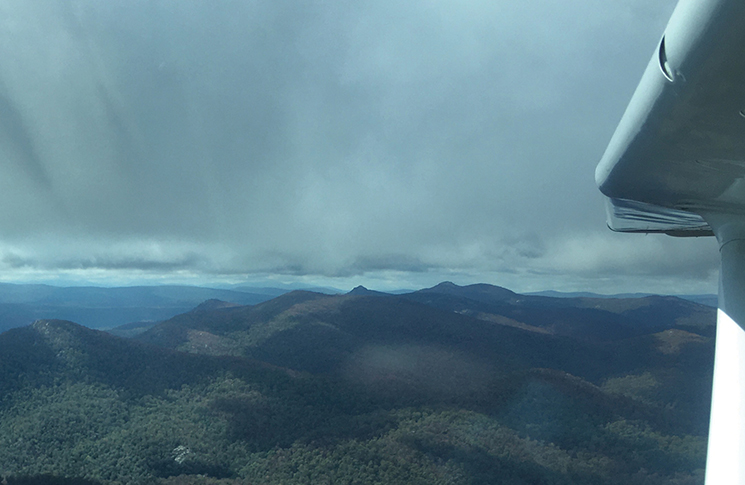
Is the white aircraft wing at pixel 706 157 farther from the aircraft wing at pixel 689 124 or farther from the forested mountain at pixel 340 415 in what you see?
the forested mountain at pixel 340 415

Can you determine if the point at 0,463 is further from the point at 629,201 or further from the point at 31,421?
the point at 629,201

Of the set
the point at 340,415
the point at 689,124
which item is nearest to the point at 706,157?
the point at 689,124

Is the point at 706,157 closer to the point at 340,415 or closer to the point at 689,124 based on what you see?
the point at 689,124

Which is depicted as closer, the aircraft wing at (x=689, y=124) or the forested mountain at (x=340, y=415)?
the aircraft wing at (x=689, y=124)

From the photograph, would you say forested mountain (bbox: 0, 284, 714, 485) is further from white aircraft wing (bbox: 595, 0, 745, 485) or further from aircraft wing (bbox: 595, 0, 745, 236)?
aircraft wing (bbox: 595, 0, 745, 236)

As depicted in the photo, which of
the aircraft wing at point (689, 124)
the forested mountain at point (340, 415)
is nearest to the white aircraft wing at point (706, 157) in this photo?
the aircraft wing at point (689, 124)

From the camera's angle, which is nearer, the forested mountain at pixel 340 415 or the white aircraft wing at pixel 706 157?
the white aircraft wing at pixel 706 157

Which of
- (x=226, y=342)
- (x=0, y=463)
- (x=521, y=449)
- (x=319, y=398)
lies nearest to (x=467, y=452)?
(x=521, y=449)

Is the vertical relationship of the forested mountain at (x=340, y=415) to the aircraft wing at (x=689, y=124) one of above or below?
below

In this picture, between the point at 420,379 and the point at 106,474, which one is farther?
the point at 420,379
